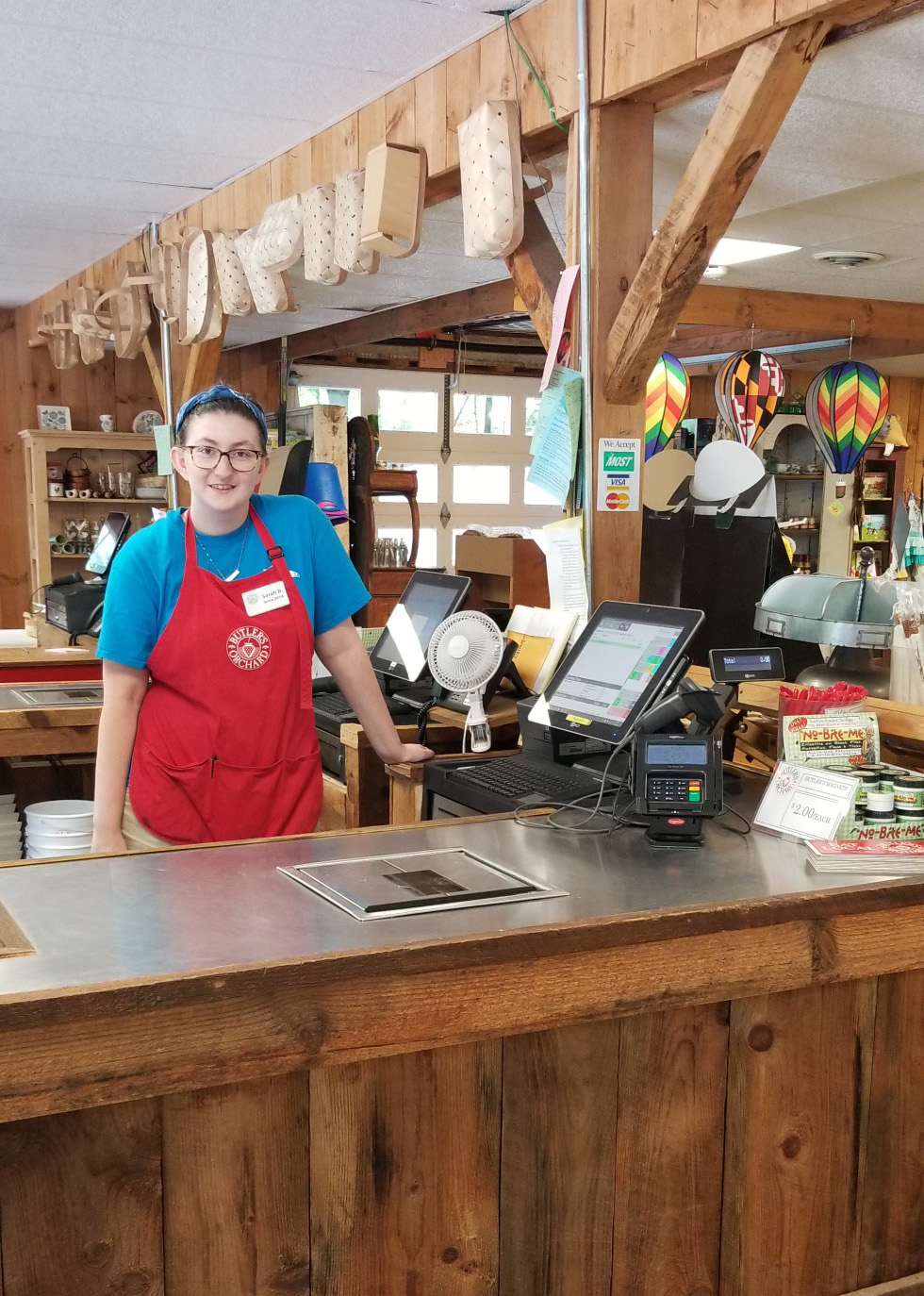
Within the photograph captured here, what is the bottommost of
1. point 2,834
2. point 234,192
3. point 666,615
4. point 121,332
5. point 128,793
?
point 2,834

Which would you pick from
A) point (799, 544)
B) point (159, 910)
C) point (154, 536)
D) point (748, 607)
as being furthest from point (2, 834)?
point (799, 544)

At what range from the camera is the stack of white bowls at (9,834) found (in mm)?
3428


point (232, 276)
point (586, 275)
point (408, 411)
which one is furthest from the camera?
point (408, 411)

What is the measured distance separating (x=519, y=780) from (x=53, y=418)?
7.28m

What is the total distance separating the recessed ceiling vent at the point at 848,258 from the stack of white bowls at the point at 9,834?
4256 millimetres

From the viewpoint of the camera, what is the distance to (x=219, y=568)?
245 cm

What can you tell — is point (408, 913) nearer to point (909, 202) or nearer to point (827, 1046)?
point (827, 1046)

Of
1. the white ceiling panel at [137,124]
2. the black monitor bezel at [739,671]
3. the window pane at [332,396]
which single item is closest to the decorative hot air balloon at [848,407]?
the white ceiling panel at [137,124]

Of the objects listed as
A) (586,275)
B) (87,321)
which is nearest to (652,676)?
(586,275)

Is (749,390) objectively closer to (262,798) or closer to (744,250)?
(744,250)

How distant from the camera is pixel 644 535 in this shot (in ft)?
15.6

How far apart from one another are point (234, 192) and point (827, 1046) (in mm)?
4087

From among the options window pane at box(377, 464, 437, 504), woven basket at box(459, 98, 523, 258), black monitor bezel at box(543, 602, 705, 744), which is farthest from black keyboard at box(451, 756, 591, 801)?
window pane at box(377, 464, 437, 504)

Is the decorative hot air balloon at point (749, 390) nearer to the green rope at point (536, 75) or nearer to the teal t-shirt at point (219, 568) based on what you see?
the green rope at point (536, 75)
